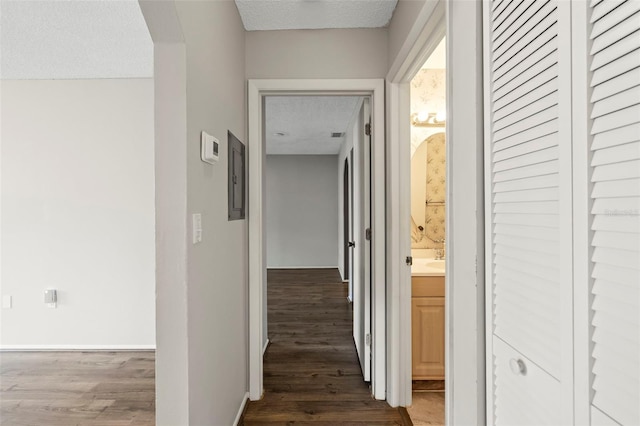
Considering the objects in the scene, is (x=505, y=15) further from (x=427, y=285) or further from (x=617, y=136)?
(x=427, y=285)

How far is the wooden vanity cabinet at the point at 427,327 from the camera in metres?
2.14

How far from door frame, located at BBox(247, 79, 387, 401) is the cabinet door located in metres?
0.26

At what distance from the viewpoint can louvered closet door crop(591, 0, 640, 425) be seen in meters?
0.49

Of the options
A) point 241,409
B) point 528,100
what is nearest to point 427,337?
point 241,409

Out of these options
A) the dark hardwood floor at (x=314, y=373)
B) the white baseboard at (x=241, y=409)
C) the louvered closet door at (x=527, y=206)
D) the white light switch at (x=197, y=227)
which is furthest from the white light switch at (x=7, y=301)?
the louvered closet door at (x=527, y=206)

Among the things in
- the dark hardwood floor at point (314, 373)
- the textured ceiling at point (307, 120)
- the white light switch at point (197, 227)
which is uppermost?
the textured ceiling at point (307, 120)

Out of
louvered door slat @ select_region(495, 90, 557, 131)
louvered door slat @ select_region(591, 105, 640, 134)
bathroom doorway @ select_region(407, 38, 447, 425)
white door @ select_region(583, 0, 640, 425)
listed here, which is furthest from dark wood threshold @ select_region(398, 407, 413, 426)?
louvered door slat @ select_region(591, 105, 640, 134)

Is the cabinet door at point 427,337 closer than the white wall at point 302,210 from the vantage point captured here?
Yes

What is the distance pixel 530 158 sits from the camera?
71 cm

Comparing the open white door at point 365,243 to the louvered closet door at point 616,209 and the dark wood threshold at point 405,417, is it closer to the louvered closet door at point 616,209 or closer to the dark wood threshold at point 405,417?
the dark wood threshold at point 405,417

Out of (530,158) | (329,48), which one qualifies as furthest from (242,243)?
(530,158)

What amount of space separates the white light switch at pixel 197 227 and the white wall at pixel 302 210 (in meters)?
5.46

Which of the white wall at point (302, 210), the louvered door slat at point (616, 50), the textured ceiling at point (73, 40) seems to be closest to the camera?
the louvered door slat at point (616, 50)

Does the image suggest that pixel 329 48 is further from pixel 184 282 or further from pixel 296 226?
pixel 296 226
